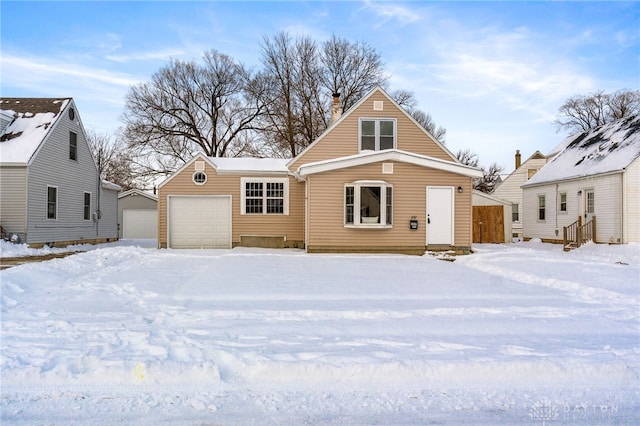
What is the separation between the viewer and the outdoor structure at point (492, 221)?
77.0 ft

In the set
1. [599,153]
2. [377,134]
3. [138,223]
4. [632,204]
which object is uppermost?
[377,134]

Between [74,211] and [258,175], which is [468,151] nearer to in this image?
[258,175]

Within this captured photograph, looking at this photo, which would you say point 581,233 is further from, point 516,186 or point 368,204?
point 516,186

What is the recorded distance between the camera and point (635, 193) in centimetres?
1666

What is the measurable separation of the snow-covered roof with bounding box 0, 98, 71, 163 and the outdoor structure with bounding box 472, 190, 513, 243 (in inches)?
782

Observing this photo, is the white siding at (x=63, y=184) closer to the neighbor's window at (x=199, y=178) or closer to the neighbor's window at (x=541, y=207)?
the neighbor's window at (x=199, y=178)

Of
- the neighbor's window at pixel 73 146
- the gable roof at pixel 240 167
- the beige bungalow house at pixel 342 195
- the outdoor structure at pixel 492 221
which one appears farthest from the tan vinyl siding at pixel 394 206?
the neighbor's window at pixel 73 146

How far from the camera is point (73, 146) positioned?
1981 cm

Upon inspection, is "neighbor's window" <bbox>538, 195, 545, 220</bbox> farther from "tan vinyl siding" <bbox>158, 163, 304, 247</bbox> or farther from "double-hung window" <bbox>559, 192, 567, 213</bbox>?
"tan vinyl siding" <bbox>158, 163, 304, 247</bbox>

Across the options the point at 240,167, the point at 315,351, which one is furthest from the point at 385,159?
Answer: the point at 315,351

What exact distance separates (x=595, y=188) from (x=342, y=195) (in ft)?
35.8

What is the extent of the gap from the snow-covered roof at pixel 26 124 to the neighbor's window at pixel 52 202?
181cm

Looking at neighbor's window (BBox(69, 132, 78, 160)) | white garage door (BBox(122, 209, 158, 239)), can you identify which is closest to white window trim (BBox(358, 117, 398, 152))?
neighbor's window (BBox(69, 132, 78, 160))

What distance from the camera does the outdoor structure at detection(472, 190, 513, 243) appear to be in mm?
23484
